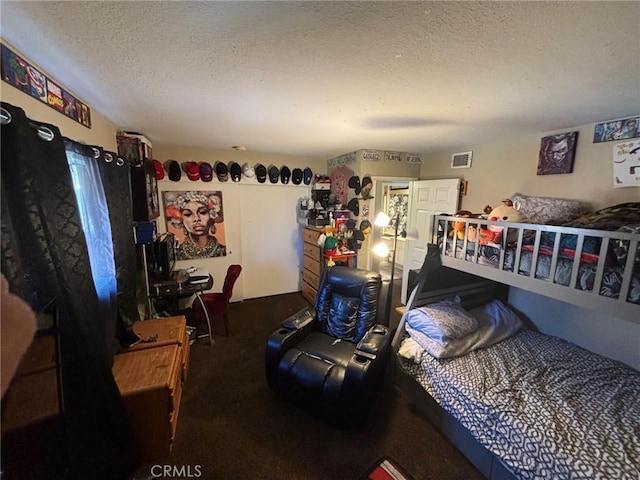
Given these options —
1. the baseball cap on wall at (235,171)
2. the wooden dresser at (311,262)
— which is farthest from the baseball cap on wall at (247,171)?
the wooden dresser at (311,262)

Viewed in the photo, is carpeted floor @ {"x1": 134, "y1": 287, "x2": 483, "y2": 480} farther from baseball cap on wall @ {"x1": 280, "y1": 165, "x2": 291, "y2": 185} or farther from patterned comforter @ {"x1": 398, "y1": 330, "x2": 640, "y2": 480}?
baseball cap on wall @ {"x1": 280, "y1": 165, "x2": 291, "y2": 185}

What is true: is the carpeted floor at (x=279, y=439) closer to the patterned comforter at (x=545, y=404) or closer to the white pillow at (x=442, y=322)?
the patterned comforter at (x=545, y=404)

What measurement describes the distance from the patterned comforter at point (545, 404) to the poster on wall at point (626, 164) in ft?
4.42

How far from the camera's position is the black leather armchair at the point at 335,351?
1.64 metres

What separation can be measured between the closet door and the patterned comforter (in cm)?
245

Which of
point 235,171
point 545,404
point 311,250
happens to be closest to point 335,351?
point 545,404

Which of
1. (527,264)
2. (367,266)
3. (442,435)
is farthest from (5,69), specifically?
(367,266)

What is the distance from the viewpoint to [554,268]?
133 cm

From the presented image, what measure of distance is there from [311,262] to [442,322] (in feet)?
6.91

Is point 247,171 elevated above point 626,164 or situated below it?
above

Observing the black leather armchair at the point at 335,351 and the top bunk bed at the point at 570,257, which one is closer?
the top bunk bed at the point at 570,257

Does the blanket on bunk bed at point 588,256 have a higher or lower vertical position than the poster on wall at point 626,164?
lower

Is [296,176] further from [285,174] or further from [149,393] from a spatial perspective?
[149,393]

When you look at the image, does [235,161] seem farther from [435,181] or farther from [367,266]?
[435,181]
